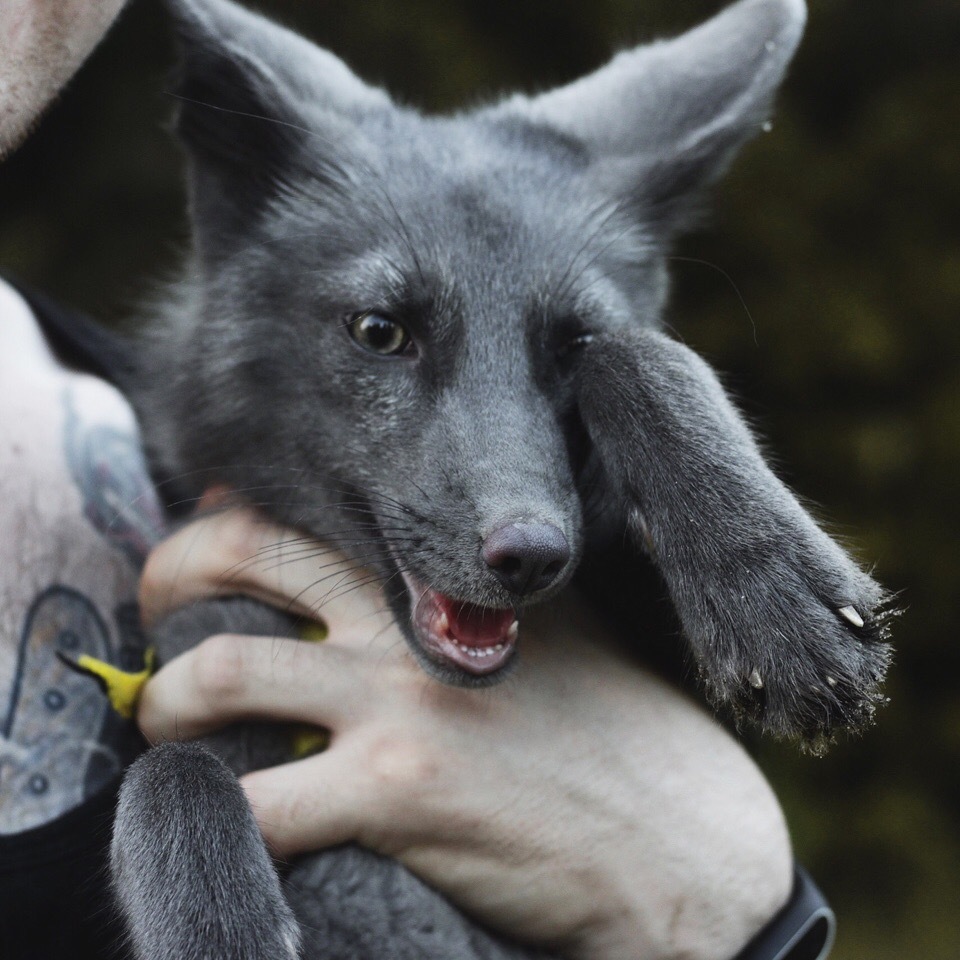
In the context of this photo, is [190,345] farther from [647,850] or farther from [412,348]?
[647,850]

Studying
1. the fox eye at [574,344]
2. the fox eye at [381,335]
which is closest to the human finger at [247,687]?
the fox eye at [381,335]

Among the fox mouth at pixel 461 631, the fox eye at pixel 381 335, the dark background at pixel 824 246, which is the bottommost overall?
the dark background at pixel 824 246

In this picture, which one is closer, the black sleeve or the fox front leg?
the fox front leg

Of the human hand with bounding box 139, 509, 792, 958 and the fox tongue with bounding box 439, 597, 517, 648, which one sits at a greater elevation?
the fox tongue with bounding box 439, 597, 517, 648

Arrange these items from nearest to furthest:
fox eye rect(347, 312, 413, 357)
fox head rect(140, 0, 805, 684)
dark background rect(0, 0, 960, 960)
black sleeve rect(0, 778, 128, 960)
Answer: black sleeve rect(0, 778, 128, 960) → fox head rect(140, 0, 805, 684) → fox eye rect(347, 312, 413, 357) → dark background rect(0, 0, 960, 960)

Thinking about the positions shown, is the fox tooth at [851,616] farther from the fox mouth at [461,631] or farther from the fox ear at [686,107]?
the fox ear at [686,107]

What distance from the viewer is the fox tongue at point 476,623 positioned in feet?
5.44

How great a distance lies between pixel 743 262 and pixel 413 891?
2896 mm

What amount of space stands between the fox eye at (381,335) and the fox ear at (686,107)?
546mm

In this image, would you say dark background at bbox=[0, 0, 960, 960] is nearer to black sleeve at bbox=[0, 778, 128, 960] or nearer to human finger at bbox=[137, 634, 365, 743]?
human finger at bbox=[137, 634, 365, 743]

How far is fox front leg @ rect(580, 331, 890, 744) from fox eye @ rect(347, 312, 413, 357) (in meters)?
0.29

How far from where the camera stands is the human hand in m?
1.59

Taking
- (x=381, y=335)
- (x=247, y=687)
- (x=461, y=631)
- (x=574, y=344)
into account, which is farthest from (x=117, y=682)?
(x=574, y=344)

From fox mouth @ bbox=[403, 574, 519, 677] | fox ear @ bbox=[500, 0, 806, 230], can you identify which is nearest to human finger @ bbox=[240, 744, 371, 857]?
fox mouth @ bbox=[403, 574, 519, 677]
